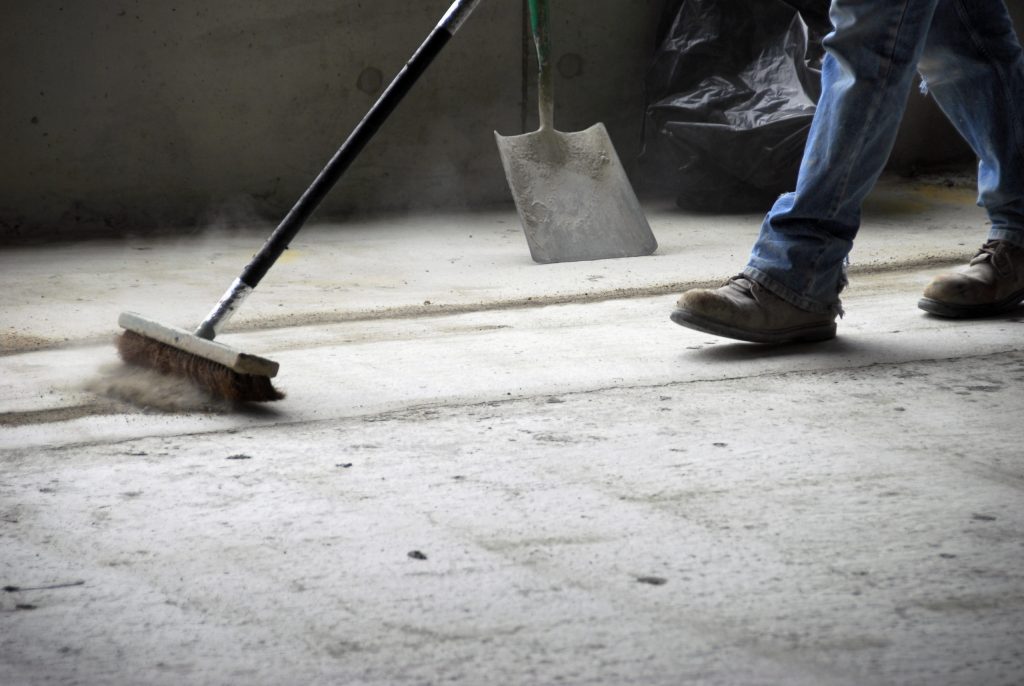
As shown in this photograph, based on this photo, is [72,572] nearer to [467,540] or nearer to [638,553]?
[467,540]

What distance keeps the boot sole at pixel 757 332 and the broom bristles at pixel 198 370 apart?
2.26 feet

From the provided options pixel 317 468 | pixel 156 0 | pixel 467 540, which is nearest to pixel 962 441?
pixel 467 540

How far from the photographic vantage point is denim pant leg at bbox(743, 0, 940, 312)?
1.87 m

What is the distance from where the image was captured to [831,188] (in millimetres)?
1939

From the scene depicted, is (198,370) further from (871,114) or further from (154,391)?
(871,114)

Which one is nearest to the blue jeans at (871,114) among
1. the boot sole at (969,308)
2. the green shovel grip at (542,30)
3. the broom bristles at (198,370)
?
the boot sole at (969,308)

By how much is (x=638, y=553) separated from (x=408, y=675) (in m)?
0.30

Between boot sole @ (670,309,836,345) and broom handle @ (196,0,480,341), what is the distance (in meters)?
0.59

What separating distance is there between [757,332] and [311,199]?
784 millimetres

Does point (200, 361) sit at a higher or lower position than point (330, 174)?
lower

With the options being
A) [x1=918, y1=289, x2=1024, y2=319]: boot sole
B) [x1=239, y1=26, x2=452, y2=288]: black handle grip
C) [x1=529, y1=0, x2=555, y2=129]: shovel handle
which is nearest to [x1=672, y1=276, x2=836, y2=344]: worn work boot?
[x1=918, y1=289, x2=1024, y2=319]: boot sole

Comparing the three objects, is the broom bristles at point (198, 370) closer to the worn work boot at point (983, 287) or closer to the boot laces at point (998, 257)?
the worn work boot at point (983, 287)

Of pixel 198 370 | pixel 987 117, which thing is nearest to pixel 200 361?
pixel 198 370

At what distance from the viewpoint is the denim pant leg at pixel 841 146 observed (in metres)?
1.87
